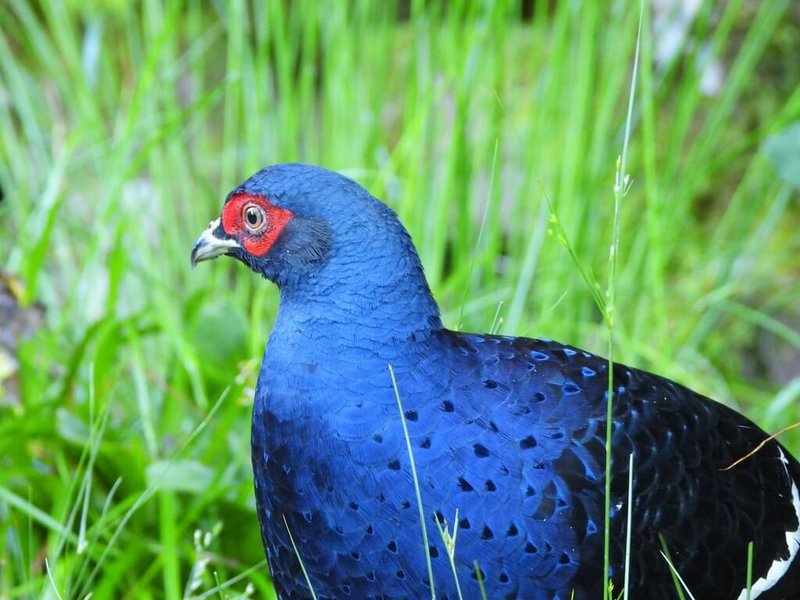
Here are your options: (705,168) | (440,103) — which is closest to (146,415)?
(440,103)

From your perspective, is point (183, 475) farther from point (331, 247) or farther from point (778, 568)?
point (778, 568)

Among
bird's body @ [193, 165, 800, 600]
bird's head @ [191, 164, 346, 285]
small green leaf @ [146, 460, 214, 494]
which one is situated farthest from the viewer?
small green leaf @ [146, 460, 214, 494]

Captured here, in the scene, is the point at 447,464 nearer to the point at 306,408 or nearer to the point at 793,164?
the point at 306,408

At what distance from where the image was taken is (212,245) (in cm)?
151

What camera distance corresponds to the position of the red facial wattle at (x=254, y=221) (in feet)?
4.73

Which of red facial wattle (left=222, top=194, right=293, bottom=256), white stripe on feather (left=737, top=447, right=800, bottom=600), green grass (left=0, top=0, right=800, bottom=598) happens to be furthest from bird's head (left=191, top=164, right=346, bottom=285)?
white stripe on feather (left=737, top=447, right=800, bottom=600)

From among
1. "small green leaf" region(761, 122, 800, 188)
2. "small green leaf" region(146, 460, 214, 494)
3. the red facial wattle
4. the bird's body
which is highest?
the red facial wattle

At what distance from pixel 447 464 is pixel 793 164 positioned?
1212 millimetres

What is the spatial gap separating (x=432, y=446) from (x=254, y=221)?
0.39 m

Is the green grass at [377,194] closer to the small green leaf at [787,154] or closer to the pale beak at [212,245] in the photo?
the small green leaf at [787,154]

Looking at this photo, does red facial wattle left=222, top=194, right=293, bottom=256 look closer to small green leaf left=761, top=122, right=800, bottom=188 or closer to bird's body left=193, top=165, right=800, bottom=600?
bird's body left=193, top=165, right=800, bottom=600

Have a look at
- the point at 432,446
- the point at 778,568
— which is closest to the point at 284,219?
the point at 432,446

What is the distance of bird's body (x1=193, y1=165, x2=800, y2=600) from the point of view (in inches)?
51.5

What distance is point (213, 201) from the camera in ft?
9.57
